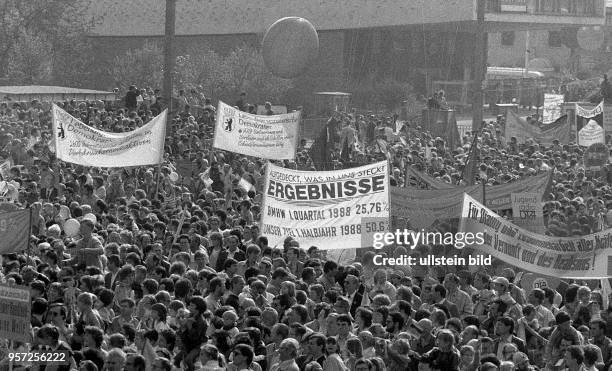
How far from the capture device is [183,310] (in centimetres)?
1090

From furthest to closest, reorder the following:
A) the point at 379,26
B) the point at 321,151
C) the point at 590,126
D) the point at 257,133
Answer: the point at 379,26 → the point at 590,126 → the point at 321,151 → the point at 257,133

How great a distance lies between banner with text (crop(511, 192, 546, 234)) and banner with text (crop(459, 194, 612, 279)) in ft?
9.26

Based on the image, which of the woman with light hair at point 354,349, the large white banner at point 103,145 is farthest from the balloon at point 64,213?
the woman with light hair at point 354,349

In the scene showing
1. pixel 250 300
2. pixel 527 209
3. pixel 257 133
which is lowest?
pixel 250 300

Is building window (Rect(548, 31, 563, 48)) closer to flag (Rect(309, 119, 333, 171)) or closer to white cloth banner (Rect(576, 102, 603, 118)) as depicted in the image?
white cloth banner (Rect(576, 102, 603, 118))

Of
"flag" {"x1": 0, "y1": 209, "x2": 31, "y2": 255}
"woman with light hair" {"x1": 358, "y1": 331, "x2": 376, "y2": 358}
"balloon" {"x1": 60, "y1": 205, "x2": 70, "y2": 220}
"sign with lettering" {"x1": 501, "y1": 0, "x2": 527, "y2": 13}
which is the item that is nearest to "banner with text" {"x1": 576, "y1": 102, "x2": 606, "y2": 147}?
"balloon" {"x1": 60, "y1": 205, "x2": 70, "y2": 220}

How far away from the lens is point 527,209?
16.9 m

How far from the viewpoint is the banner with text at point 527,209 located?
658 inches

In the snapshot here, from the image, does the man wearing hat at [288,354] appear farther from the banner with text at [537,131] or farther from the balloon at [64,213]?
the banner with text at [537,131]

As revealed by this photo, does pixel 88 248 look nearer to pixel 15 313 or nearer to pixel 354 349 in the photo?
pixel 15 313
